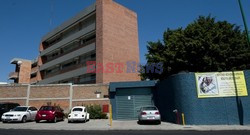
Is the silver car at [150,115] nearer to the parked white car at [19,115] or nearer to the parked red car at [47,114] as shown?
the parked red car at [47,114]

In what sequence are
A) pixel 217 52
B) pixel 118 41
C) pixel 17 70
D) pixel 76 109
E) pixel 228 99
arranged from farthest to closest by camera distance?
1. pixel 17 70
2. pixel 118 41
3. pixel 217 52
4. pixel 76 109
5. pixel 228 99

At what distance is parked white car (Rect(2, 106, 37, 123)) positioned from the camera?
58.0 ft

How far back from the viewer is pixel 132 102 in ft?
69.9

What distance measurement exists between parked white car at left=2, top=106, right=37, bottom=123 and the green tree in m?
14.7

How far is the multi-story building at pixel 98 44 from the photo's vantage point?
32.3 m

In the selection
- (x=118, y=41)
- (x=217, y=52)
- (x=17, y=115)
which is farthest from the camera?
(x=118, y=41)

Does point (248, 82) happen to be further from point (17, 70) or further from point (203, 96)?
point (17, 70)

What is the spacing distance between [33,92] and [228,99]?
21.2m

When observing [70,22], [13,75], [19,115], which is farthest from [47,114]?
[13,75]

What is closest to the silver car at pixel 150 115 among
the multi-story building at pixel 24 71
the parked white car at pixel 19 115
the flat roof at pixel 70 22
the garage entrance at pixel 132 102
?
the garage entrance at pixel 132 102

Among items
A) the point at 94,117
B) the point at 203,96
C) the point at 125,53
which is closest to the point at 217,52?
the point at 203,96

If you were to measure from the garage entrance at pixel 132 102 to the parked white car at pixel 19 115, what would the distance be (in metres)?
8.25

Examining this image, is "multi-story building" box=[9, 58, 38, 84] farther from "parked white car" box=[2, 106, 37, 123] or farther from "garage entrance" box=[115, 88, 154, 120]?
"garage entrance" box=[115, 88, 154, 120]

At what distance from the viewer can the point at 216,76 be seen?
1571 centimetres
